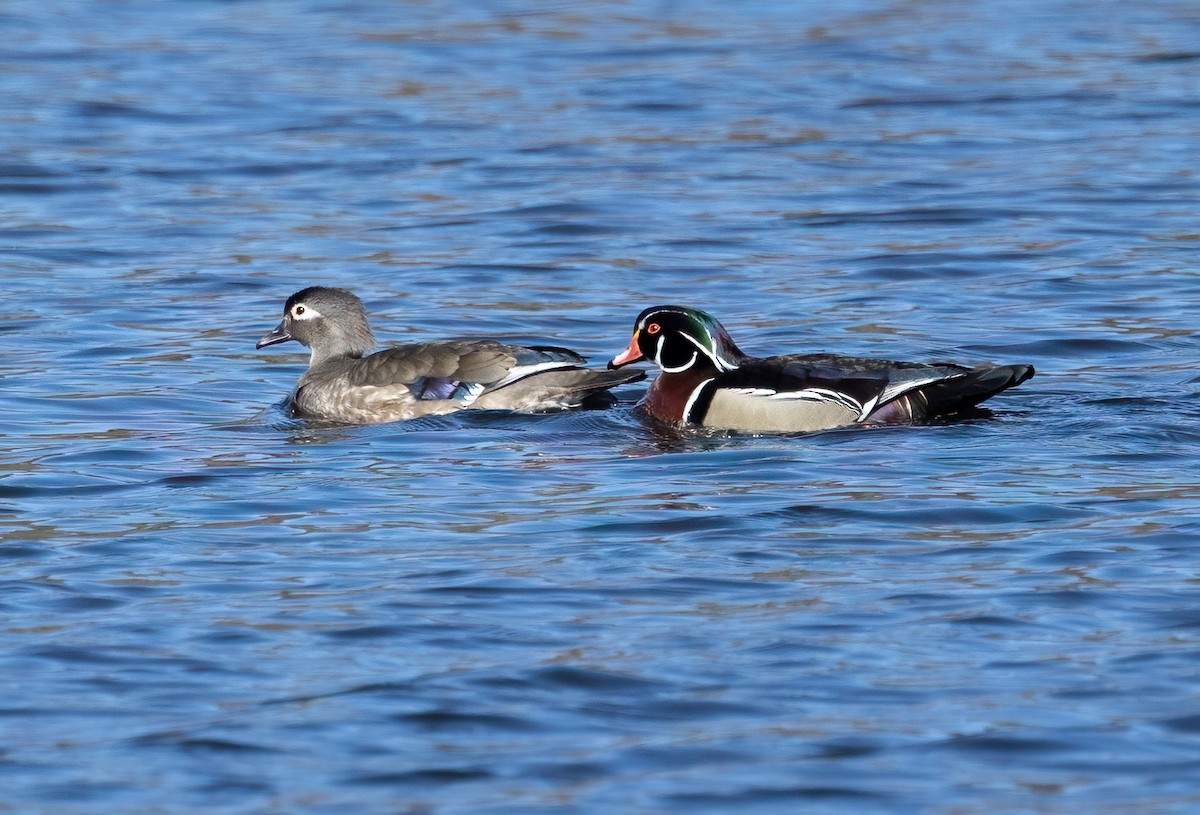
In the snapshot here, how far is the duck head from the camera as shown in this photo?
12336 mm

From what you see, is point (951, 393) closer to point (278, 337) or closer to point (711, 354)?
point (711, 354)

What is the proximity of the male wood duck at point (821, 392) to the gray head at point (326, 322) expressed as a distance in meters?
2.14

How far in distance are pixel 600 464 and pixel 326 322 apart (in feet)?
9.42

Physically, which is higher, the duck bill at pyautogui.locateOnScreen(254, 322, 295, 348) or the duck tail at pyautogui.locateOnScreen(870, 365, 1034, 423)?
the duck bill at pyautogui.locateOnScreen(254, 322, 295, 348)

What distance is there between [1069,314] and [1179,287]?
3.87 feet

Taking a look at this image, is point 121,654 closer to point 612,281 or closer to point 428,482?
point 428,482

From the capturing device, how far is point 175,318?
15.4 m

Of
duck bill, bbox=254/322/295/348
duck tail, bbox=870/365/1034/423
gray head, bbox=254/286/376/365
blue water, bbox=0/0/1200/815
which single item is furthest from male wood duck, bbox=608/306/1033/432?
duck bill, bbox=254/322/295/348

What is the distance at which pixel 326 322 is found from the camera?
43.8 feet

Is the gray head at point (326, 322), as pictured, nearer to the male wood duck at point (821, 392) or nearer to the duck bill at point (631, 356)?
the duck bill at point (631, 356)

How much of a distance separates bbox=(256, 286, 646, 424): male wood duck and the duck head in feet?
0.73

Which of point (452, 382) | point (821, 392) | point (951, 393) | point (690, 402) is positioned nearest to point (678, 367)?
point (690, 402)

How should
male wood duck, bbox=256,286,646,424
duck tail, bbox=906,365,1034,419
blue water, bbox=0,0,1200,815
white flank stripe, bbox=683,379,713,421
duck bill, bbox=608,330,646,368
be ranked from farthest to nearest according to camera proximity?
duck bill, bbox=608,330,646,368
male wood duck, bbox=256,286,646,424
white flank stripe, bbox=683,379,713,421
duck tail, bbox=906,365,1034,419
blue water, bbox=0,0,1200,815

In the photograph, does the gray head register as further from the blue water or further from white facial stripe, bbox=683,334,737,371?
white facial stripe, bbox=683,334,737,371
